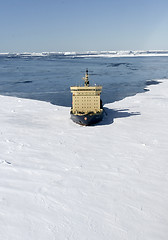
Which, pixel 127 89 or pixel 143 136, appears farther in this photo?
pixel 127 89

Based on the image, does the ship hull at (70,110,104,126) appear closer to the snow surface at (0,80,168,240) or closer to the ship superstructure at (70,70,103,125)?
the ship superstructure at (70,70,103,125)

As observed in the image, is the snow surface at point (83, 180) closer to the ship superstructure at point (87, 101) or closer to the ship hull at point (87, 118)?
the ship hull at point (87, 118)

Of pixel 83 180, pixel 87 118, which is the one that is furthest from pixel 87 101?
pixel 83 180

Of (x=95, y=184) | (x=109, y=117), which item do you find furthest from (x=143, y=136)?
(x=95, y=184)

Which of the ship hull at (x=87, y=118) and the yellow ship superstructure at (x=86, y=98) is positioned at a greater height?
the yellow ship superstructure at (x=86, y=98)

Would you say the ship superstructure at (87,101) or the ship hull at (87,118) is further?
the ship superstructure at (87,101)

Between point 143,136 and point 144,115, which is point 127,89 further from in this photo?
point 143,136

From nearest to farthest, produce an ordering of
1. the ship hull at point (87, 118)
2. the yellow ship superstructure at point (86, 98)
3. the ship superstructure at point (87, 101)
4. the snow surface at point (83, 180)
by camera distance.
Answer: the snow surface at point (83, 180)
the ship hull at point (87, 118)
the ship superstructure at point (87, 101)
the yellow ship superstructure at point (86, 98)

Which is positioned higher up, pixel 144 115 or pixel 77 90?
pixel 77 90

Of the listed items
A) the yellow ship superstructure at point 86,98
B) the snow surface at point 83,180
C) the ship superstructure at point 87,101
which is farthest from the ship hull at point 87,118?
the yellow ship superstructure at point 86,98
